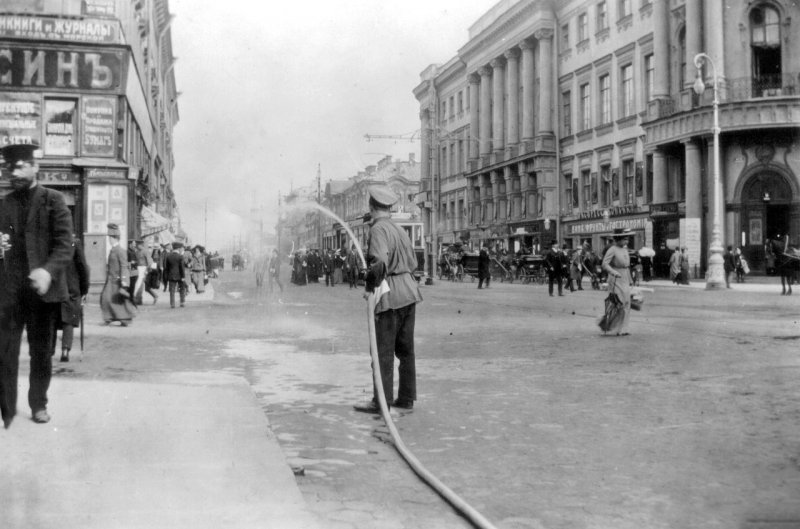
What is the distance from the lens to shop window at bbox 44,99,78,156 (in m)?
28.9

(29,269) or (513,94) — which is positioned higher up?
(513,94)

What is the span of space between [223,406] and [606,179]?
4113 centimetres

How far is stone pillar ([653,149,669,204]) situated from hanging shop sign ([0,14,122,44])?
23.5 metres

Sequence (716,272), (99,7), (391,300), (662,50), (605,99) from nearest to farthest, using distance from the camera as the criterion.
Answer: (391,300), (99,7), (716,272), (662,50), (605,99)

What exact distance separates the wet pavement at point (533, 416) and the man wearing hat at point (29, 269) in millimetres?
1758

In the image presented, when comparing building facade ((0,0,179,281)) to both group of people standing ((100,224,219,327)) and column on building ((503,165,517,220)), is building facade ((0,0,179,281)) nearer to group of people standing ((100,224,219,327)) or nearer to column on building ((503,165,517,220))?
group of people standing ((100,224,219,327))

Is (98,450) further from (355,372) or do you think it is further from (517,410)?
(355,372)

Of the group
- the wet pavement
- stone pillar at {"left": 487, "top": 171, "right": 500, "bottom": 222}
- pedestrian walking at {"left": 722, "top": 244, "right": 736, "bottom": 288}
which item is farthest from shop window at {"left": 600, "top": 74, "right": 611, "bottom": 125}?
the wet pavement

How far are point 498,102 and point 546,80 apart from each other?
7.16 m

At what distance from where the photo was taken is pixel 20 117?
28.5 metres

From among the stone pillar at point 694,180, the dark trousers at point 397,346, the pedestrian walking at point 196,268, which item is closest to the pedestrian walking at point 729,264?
the stone pillar at point 694,180

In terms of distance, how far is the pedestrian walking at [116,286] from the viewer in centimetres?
1538

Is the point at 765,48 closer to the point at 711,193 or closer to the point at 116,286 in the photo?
the point at 711,193

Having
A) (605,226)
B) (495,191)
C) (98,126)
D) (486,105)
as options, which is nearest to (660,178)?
(605,226)
